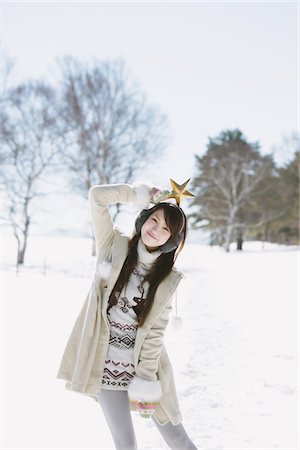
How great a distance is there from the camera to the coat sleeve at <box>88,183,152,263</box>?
2.08 meters

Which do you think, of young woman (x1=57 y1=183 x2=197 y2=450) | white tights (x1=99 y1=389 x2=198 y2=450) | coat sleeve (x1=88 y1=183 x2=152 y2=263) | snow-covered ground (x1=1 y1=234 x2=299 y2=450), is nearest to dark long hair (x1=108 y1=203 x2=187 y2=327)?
young woman (x1=57 y1=183 x2=197 y2=450)

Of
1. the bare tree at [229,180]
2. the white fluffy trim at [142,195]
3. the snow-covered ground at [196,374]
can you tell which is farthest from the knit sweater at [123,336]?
the bare tree at [229,180]

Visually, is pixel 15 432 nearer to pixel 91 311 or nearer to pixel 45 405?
pixel 45 405

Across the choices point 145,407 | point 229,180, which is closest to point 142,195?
point 145,407

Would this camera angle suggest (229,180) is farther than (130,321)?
Yes

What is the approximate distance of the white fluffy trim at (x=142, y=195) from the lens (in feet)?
6.91

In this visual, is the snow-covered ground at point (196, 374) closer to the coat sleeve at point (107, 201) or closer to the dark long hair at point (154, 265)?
the dark long hair at point (154, 265)

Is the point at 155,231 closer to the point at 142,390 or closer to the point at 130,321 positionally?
the point at 130,321

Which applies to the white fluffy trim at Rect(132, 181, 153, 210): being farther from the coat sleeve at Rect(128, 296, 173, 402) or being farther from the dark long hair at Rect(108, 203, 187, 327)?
the coat sleeve at Rect(128, 296, 173, 402)

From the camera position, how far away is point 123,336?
6.55 ft

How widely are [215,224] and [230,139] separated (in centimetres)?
640

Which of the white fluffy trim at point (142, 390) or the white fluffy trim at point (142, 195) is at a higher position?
the white fluffy trim at point (142, 195)

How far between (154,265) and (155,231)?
0.70ft

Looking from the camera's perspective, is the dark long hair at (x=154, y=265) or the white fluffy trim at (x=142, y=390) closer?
the white fluffy trim at (x=142, y=390)
